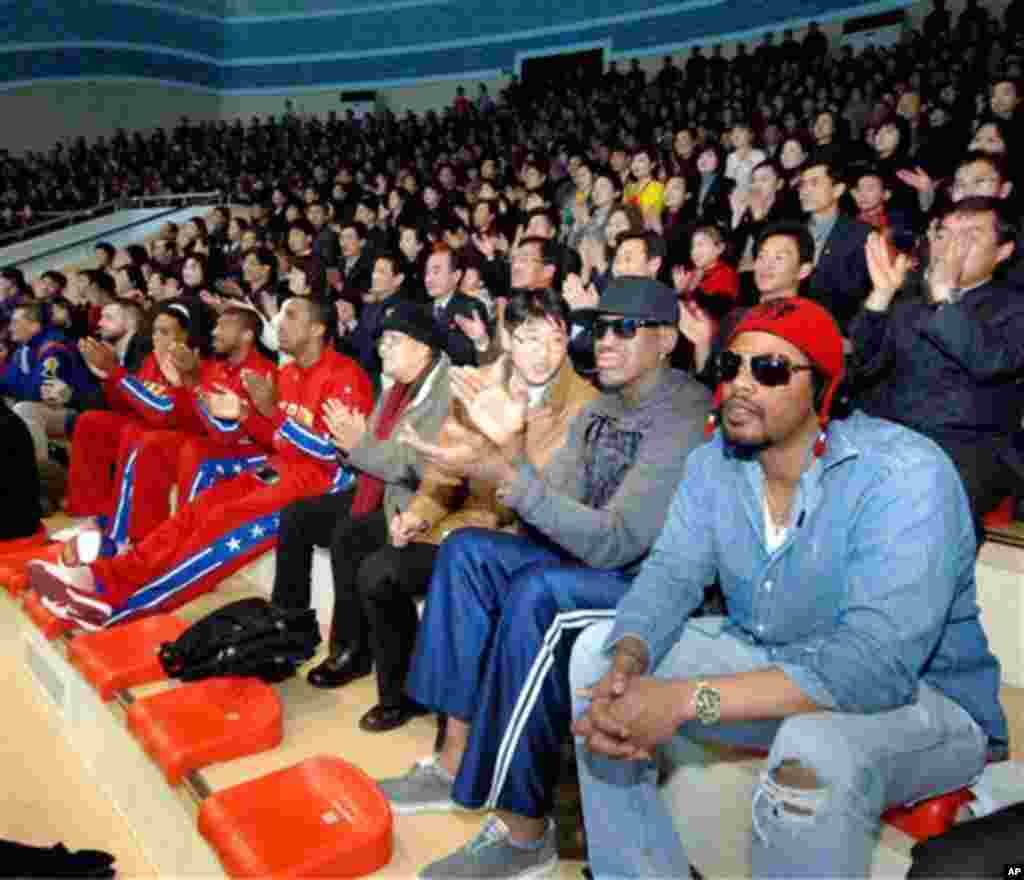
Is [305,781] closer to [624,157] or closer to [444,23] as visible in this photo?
[624,157]

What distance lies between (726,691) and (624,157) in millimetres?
6381

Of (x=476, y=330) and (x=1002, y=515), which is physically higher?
(x=476, y=330)

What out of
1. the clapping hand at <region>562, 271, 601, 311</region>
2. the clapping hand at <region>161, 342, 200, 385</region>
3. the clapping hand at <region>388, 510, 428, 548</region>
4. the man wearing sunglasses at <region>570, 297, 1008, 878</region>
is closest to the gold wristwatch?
the man wearing sunglasses at <region>570, 297, 1008, 878</region>

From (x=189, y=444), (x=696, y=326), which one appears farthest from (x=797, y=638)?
(x=189, y=444)

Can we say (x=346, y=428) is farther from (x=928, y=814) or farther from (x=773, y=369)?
(x=928, y=814)

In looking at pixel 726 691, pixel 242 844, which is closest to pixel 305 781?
pixel 242 844

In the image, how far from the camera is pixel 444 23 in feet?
54.4

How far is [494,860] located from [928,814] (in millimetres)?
806

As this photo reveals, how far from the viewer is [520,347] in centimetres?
245

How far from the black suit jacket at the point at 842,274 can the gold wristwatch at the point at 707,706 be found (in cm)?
266

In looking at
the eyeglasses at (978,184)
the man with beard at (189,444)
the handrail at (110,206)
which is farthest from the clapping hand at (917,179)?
the handrail at (110,206)

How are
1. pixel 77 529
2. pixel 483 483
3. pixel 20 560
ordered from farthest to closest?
pixel 77 529, pixel 20 560, pixel 483 483

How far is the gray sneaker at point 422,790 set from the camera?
204cm

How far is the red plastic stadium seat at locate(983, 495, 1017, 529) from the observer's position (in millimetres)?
2445
